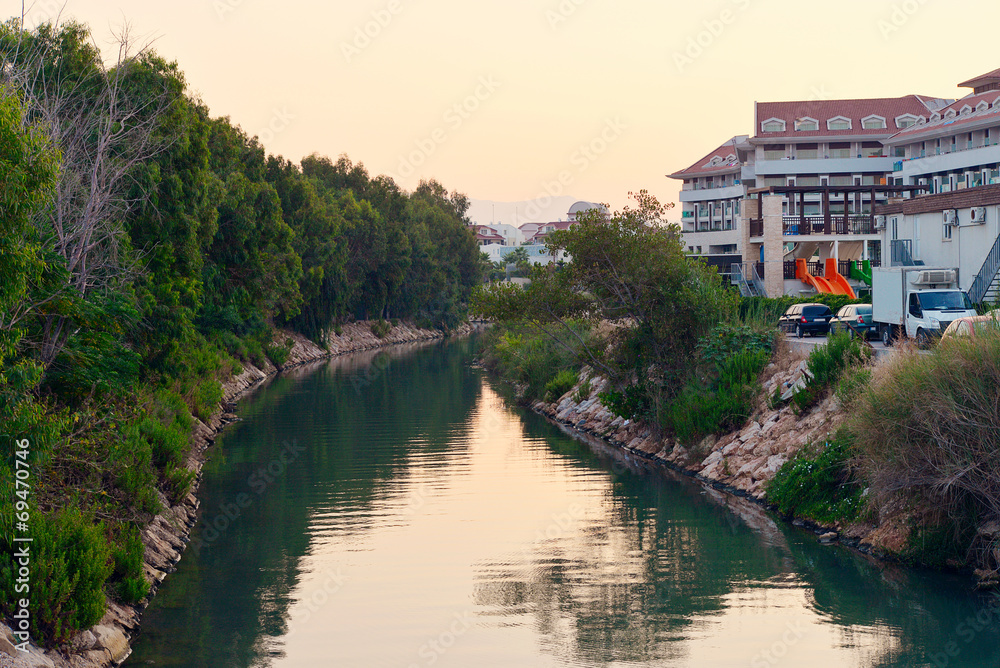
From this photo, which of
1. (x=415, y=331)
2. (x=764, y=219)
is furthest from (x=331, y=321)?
(x=764, y=219)

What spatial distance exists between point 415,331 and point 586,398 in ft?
243

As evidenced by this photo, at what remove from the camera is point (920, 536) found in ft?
64.4

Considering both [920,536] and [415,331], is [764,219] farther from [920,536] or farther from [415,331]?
[415,331]

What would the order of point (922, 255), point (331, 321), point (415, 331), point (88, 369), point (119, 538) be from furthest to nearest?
point (415, 331)
point (331, 321)
point (922, 255)
point (88, 369)
point (119, 538)

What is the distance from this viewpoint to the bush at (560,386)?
161 feet

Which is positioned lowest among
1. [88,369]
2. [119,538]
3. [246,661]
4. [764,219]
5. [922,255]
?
[246,661]

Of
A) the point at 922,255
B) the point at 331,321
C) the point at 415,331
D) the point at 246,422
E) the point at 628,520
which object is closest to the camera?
the point at 628,520

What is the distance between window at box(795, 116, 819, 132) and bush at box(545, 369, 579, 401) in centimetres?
5632

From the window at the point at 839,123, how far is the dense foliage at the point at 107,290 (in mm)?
57179

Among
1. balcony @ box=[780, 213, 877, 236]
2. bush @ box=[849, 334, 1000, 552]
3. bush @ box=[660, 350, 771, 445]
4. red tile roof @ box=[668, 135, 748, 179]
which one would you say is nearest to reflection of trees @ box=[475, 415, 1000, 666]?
bush @ box=[849, 334, 1000, 552]

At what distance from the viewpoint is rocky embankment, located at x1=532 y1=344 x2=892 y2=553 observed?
22.3 meters

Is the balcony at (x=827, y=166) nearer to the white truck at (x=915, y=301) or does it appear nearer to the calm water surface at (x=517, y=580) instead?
the white truck at (x=915, y=301)

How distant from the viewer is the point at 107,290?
2311 cm

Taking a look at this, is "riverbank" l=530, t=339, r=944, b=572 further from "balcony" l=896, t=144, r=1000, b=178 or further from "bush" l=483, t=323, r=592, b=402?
"balcony" l=896, t=144, r=1000, b=178
